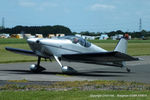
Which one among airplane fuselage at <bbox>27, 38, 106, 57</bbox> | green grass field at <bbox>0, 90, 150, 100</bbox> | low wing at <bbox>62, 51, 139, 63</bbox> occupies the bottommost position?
green grass field at <bbox>0, 90, 150, 100</bbox>

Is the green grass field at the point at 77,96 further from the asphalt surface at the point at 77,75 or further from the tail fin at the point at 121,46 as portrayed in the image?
the tail fin at the point at 121,46

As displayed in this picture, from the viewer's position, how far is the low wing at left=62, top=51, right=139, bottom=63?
18688 mm

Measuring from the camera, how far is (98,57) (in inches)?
761

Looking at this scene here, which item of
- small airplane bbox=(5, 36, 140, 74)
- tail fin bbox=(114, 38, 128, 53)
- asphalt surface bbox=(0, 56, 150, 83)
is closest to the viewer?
asphalt surface bbox=(0, 56, 150, 83)

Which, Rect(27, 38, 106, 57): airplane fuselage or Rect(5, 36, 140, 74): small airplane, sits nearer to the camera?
Rect(5, 36, 140, 74): small airplane

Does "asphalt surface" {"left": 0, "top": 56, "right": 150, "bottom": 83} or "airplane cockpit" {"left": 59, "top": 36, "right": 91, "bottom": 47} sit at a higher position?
"airplane cockpit" {"left": 59, "top": 36, "right": 91, "bottom": 47}

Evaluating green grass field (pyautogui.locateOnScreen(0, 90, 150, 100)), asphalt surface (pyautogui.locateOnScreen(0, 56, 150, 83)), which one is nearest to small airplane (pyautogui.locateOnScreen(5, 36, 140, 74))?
asphalt surface (pyautogui.locateOnScreen(0, 56, 150, 83))

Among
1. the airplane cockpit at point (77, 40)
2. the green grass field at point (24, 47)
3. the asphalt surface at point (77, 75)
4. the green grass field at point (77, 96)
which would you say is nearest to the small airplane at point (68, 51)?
the airplane cockpit at point (77, 40)

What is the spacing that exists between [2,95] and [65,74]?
31.4ft

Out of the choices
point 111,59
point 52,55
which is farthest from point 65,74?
point 111,59

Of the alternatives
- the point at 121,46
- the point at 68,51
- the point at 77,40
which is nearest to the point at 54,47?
the point at 68,51

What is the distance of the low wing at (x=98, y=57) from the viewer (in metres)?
18.7

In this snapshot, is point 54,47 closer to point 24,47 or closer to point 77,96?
point 77,96

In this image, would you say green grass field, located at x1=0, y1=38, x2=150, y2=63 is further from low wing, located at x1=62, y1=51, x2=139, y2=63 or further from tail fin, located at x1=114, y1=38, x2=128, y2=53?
tail fin, located at x1=114, y1=38, x2=128, y2=53
